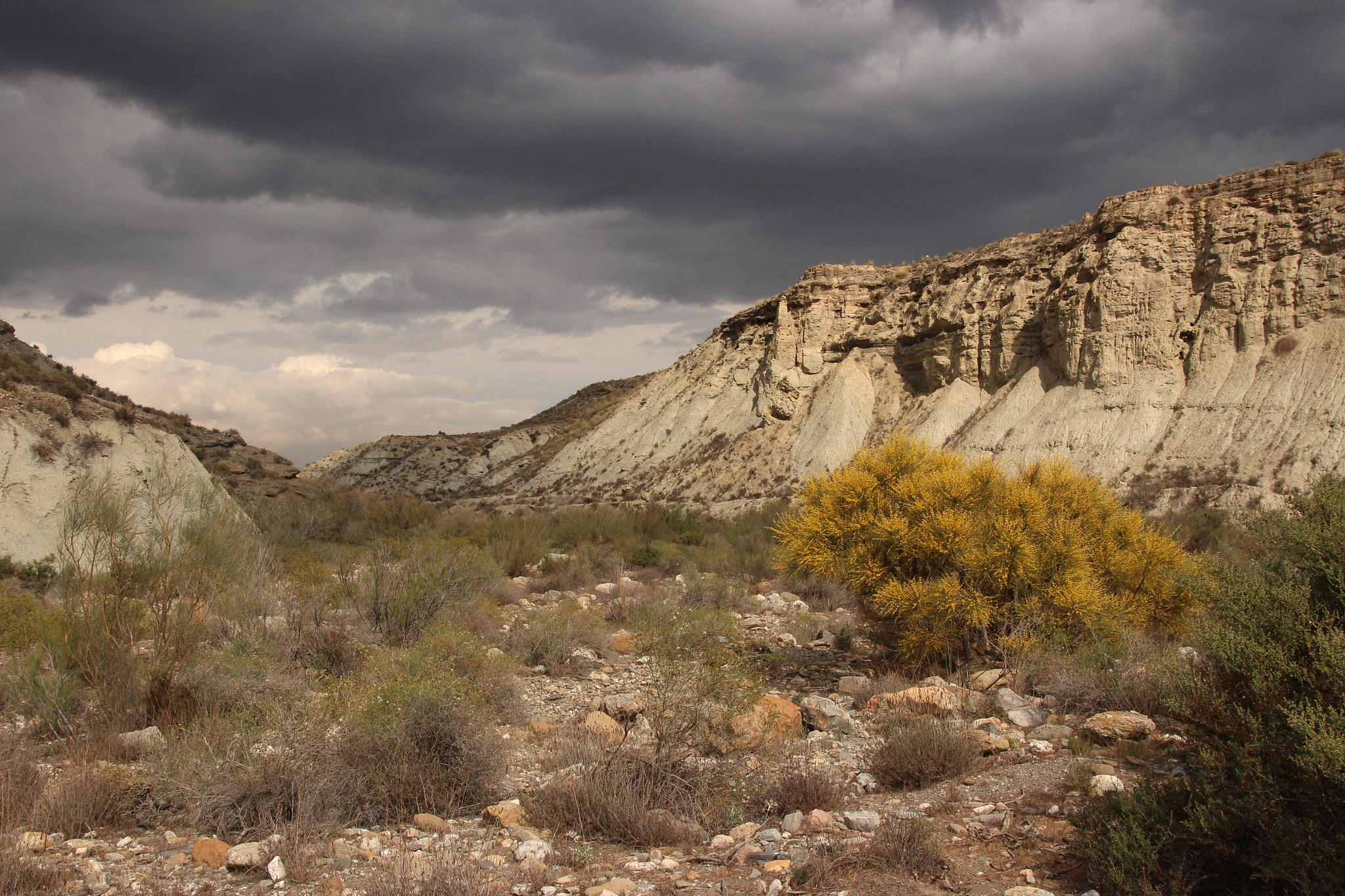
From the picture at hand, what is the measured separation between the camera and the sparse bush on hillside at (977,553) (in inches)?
408

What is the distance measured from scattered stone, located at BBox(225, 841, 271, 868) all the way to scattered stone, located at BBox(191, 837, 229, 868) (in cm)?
3

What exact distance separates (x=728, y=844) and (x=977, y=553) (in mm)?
6019

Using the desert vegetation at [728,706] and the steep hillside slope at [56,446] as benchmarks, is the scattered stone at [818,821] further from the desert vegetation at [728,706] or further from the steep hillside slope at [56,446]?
the steep hillside slope at [56,446]

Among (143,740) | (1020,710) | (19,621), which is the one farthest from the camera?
(19,621)

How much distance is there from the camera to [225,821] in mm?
5930

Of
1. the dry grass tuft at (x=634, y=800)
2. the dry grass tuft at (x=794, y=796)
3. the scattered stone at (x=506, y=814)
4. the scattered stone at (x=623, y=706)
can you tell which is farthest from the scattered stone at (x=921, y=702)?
the scattered stone at (x=506, y=814)

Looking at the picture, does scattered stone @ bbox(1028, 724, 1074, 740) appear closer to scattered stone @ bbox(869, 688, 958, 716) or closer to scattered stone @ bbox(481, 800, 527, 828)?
scattered stone @ bbox(869, 688, 958, 716)

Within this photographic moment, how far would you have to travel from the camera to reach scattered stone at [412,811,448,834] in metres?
6.21

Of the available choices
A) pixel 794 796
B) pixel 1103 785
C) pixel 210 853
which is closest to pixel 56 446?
pixel 210 853

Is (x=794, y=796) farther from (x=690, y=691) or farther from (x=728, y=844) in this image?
(x=690, y=691)

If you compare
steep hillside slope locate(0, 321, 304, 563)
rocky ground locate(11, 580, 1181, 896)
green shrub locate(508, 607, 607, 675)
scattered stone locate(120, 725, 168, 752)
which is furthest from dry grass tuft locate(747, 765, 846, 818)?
steep hillside slope locate(0, 321, 304, 563)

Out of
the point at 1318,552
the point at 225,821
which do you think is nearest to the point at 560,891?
the point at 225,821

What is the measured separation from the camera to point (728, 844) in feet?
19.5

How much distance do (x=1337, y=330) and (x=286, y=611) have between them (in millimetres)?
35589
